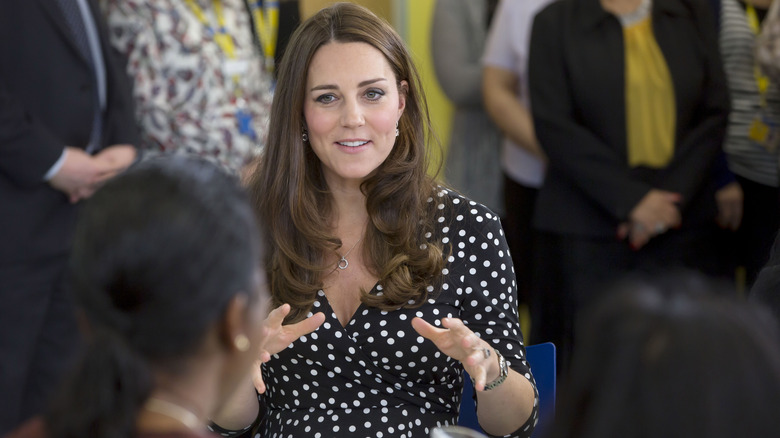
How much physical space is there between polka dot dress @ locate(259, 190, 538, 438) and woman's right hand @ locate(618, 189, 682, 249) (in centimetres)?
120

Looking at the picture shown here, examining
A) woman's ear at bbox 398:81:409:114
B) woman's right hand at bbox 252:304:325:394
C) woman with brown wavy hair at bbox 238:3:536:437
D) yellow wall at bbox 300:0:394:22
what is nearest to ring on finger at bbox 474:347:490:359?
woman with brown wavy hair at bbox 238:3:536:437

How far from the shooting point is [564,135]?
3.24 metres

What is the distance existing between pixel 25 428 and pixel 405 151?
1295mm

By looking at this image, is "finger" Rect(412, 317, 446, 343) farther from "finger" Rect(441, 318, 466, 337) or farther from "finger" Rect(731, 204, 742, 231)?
"finger" Rect(731, 204, 742, 231)

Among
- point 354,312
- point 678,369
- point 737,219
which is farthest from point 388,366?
point 737,219

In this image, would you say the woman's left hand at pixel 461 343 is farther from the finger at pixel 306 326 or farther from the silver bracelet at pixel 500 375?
the finger at pixel 306 326

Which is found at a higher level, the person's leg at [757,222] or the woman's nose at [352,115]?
the woman's nose at [352,115]

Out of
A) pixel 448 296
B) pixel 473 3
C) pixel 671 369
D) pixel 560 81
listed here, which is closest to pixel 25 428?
pixel 671 369

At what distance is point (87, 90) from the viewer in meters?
3.02

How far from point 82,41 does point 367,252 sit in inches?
55.2

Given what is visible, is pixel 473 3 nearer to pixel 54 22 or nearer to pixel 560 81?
pixel 560 81

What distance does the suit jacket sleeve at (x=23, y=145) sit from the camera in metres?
2.79

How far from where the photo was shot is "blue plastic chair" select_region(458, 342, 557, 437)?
2084 mm

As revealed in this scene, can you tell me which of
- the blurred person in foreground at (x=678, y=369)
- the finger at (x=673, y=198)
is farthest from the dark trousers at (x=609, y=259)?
the blurred person in foreground at (x=678, y=369)
